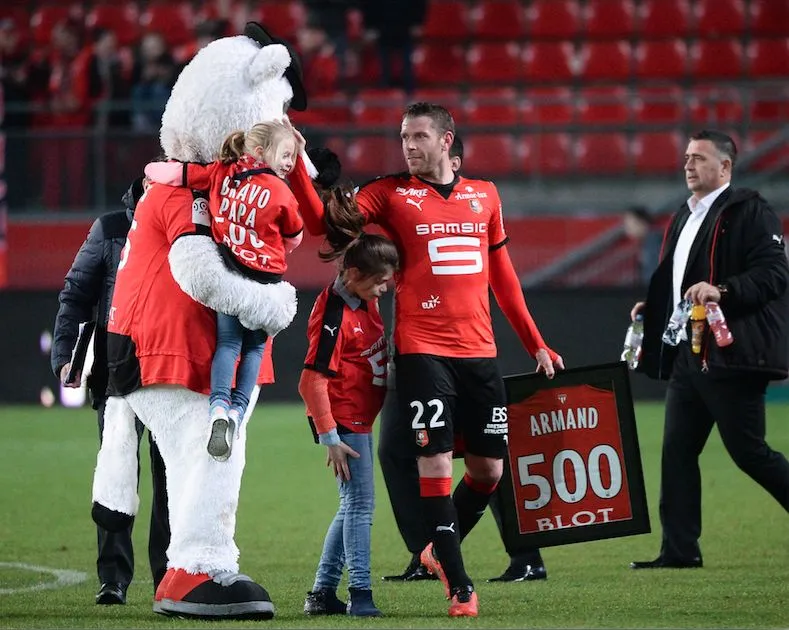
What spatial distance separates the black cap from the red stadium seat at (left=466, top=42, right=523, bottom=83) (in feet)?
39.9

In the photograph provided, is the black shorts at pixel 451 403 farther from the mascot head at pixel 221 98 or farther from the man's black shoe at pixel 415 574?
the mascot head at pixel 221 98

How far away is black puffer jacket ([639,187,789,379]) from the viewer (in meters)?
6.59

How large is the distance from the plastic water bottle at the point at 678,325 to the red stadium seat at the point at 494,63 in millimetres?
11124

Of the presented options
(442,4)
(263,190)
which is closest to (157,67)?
(442,4)

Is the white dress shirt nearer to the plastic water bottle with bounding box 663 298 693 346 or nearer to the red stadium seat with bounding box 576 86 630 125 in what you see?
the plastic water bottle with bounding box 663 298 693 346

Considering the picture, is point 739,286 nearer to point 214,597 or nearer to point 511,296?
point 511,296

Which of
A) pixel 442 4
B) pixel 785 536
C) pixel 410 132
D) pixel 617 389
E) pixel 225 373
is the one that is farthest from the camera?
pixel 442 4

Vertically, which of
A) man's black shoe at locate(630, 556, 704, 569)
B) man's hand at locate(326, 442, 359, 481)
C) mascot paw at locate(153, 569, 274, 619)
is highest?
man's hand at locate(326, 442, 359, 481)

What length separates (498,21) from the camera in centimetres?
1819

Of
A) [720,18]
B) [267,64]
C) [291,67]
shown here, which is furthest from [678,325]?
[720,18]

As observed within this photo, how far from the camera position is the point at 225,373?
4.97 meters

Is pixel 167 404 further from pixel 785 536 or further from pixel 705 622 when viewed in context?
pixel 785 536

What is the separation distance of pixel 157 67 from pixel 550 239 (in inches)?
179

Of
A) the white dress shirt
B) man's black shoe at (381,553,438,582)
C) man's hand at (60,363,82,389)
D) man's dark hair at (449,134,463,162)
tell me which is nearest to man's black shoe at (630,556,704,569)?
man's black shoe at (381,553,438,582)
